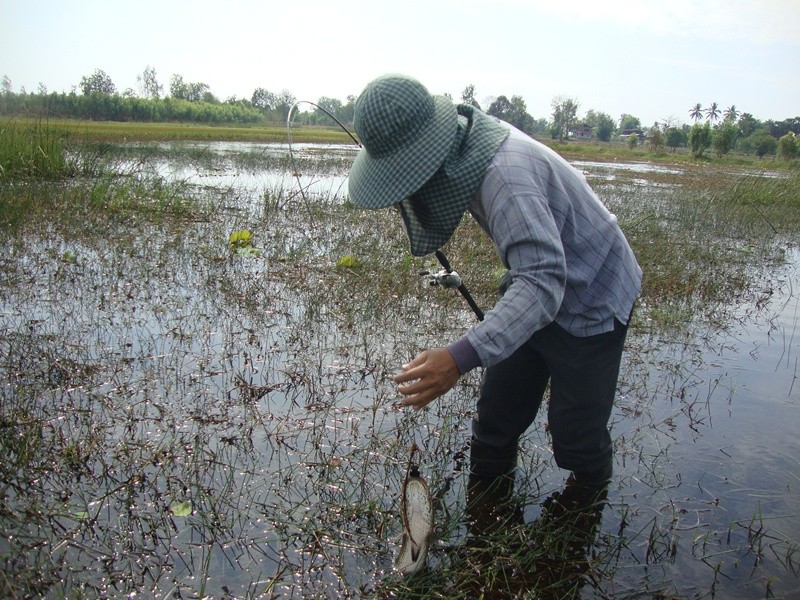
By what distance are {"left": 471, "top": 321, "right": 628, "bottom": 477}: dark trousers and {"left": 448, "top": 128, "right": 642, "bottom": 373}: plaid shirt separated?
27cm

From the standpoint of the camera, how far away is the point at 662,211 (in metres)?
10.7

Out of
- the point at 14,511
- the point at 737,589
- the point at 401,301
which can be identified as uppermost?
the point at 401,301

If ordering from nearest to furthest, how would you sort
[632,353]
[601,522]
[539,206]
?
[539,206], [601,522], [632,353]

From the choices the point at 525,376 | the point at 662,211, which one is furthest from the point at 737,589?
the point at 662,211

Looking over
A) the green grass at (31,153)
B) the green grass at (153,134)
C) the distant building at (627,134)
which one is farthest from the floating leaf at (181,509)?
the distant building at (627,134)

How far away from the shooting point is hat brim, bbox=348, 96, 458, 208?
1704mm

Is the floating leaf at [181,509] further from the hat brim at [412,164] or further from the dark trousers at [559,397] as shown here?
the hat brim at [412,164]

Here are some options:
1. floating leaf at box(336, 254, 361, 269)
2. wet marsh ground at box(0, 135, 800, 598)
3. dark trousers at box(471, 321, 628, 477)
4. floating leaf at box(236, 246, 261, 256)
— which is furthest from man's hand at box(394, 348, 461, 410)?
floating leaf at box(236, 246, 261, 256)

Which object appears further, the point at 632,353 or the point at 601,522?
the point at 632,353

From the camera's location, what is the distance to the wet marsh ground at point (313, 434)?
7.16 ft

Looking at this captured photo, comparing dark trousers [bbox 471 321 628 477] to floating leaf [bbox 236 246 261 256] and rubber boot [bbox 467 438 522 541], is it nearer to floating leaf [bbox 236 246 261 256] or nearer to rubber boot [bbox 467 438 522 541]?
rubber boot [bbox 467 438 522 541]

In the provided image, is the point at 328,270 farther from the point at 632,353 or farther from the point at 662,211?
the point at 662,211

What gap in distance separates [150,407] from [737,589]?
261 cm

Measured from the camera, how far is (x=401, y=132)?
1718 millimetres
